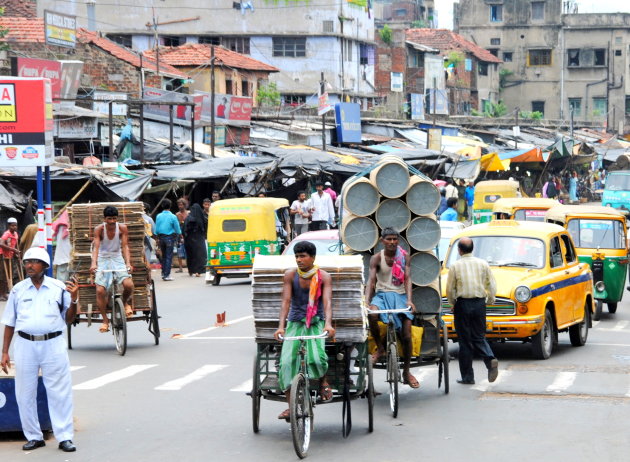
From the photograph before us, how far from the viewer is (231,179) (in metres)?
34.1

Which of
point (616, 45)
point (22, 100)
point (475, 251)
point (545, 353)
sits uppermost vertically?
point (616, 45)

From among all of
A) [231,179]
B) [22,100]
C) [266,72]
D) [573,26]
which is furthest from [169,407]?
[573,26]

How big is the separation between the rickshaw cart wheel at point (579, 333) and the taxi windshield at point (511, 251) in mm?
1309

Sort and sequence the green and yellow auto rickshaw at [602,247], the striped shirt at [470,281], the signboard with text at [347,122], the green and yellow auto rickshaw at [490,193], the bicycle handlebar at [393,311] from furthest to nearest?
1. the signboard with text at [347,122]
2. the green and yellow auto rickshaw at [490,193]
3. the green and yellow auto rickshaw at [602,247]
4. the striped shirt at [470,281]
5. the bicycle handlebar at [393,311]

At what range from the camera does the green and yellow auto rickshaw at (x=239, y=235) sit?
27125 millimetres

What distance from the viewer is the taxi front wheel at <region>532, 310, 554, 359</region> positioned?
1546cm

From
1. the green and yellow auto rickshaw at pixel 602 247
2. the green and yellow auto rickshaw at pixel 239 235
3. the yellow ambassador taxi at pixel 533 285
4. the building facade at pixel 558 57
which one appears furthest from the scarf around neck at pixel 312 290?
the building facade at pixel 558 57

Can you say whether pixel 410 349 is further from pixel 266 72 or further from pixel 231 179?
pixel 266 72

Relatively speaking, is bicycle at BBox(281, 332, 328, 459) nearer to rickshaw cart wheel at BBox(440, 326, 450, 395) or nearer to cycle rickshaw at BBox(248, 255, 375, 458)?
cycle rickshaw at BBox(248, 255, 375, 458)

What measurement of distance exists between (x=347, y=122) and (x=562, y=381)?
42.4m

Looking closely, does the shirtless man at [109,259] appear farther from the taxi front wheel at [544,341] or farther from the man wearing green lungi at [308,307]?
the man wearing green lungi at [308,307]

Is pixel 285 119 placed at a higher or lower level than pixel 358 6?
lower

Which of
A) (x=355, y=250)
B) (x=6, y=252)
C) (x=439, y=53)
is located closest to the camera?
(x=355, y=250)

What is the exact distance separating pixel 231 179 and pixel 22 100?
20746mm
